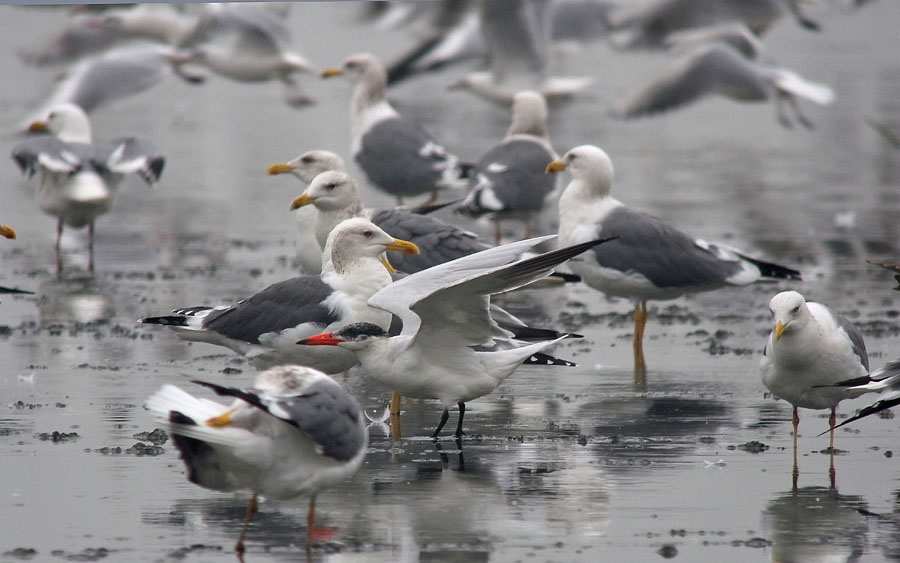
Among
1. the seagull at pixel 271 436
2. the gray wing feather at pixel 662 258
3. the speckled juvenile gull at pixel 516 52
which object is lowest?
the seagull at pixel 271 436

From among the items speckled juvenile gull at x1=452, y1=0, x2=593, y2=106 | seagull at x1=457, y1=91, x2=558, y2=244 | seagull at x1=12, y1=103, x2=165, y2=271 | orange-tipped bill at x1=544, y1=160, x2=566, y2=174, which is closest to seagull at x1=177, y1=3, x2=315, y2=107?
speckled juvenile gull at x1=452, y1=0, x2=593, y2=106

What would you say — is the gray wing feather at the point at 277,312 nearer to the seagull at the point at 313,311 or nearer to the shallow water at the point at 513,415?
the seagull at the point at 313,311

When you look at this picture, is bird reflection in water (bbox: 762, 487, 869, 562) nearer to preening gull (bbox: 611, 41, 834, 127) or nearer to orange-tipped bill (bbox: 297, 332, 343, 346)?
orange-tipped bill (bbox: 297, 332, 343, 346)

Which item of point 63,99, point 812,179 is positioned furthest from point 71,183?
point 812,179

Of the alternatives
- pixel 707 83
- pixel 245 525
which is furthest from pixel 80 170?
pixel 707 83

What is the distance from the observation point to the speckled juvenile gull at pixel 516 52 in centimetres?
1709

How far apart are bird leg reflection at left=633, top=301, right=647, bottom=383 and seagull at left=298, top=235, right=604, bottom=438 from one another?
1.60 meters

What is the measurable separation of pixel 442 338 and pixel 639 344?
2.26 metres

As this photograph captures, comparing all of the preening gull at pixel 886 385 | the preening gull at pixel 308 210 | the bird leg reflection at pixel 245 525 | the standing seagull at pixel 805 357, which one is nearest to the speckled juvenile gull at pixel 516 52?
the preening gull at pixel 308 210

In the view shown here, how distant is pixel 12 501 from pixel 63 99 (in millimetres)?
10745

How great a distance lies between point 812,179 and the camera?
16.3 metres

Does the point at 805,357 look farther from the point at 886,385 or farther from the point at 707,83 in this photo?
the point at 707,83

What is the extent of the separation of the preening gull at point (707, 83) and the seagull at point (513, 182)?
3.97 meters

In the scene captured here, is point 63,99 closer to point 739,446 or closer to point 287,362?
point 287,362
